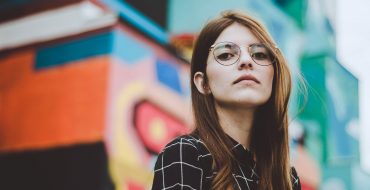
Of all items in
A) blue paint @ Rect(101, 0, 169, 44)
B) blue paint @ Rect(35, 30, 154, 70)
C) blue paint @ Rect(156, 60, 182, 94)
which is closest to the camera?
blue paint @ Rect(35, 30, 154, 70)

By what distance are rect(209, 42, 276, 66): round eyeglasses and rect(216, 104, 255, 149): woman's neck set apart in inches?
4.9

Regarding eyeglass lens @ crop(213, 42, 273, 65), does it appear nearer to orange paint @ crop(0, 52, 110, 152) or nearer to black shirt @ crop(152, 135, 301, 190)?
black shirt @ crop(152, 135, 301, 190)

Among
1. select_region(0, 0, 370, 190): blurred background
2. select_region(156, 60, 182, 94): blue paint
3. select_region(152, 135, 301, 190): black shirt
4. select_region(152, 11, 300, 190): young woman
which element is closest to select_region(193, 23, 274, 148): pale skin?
select_region(152, 11, 300, 190): young woman

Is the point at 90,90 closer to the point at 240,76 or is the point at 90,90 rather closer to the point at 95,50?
the point at 95,50

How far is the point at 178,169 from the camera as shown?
1221 millimetres

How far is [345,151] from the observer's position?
8.38m

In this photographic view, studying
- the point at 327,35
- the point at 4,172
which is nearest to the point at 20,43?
the point at 4,172

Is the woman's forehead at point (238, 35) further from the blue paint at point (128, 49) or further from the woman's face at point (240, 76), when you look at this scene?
the blue paint at point (128, 49)

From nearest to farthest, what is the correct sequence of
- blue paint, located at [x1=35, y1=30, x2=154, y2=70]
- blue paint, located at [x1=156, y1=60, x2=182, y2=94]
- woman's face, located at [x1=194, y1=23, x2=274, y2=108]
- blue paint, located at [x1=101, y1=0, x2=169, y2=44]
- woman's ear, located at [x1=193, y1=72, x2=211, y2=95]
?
1. woman's face, located at [x1=194, y1=23, x2=274, y2=108]
2. woman's ear, located at [x1=193, y1=72, x2=211, y2=95]
3. blue paint, located at [x1=35, y1=30, x2=154, y2=70]
4. blue paint, located at [x1=101, y1=0, x2=169, y2=44]
5. blue paint, located at [x1=156, y1=60, x2=182, y2=94]

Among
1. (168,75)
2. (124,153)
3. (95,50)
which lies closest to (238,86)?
(124,153)

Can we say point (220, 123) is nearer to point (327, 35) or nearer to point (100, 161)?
point (100, 161)

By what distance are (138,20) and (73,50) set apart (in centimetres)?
61

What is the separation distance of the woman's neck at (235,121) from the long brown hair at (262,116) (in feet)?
0.07

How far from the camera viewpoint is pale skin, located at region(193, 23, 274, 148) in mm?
1382
